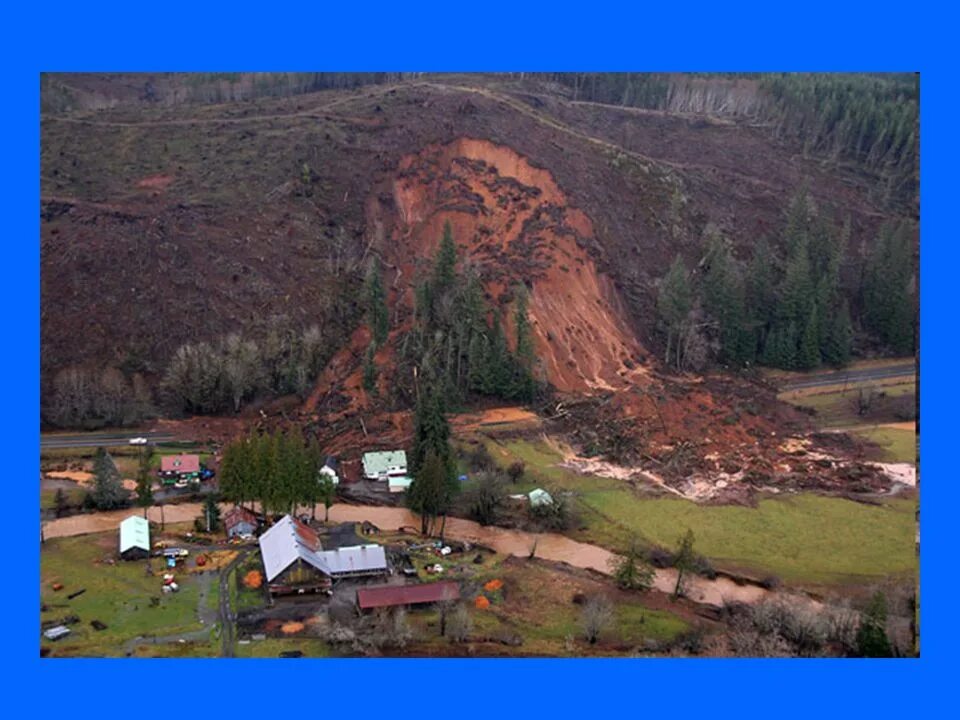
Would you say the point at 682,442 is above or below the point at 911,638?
above

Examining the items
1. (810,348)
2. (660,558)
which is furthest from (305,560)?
(810,348)

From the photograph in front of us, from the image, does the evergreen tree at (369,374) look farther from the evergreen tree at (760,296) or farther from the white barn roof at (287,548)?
the evergreen tree at (760,296)

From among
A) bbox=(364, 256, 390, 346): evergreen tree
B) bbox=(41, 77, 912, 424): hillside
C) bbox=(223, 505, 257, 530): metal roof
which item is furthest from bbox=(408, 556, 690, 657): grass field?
bbox=(364, 256, 390, 346): evergreen tree

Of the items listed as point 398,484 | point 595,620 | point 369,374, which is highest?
point 369,374

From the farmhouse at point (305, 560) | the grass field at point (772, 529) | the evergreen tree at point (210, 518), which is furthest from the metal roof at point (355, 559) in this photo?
the grass field at point (772, 529)

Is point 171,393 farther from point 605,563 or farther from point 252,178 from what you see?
point 605,563

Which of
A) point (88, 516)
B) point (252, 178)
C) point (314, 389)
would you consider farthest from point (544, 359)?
point (88, 516)

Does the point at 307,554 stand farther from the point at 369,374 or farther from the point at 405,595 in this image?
the point at 369,374
